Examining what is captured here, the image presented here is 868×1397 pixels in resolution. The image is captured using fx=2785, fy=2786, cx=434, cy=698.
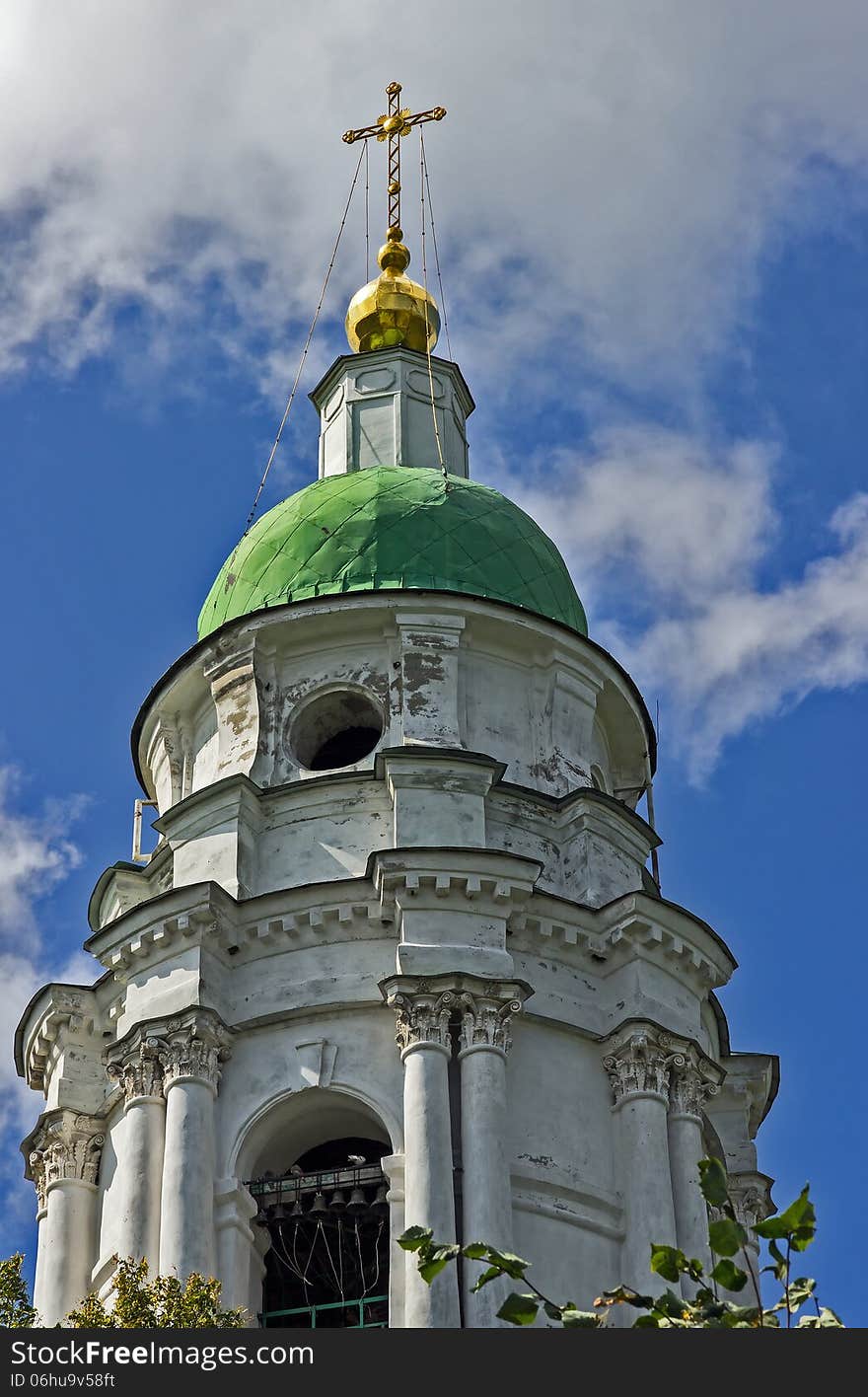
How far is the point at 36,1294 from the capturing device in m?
26.2

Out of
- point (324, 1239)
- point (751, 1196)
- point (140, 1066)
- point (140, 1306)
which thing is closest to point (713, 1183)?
point (140, 1306)

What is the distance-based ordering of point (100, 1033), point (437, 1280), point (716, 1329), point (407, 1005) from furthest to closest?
point (100, 1033) < point (407, 1005) < point (437, 1280) < point (716, 1329)

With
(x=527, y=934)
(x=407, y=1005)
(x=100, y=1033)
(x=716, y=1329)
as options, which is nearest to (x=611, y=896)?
(x=527, y=934)

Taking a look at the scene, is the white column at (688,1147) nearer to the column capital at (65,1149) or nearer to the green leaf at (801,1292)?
the column capital at (65,1149)

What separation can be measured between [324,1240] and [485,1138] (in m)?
1.97

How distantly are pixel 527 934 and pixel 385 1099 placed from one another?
7.70 ft

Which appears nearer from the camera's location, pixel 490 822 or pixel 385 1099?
pixel 385 1099

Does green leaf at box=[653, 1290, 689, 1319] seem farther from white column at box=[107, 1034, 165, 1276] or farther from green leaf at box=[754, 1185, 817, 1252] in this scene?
white column at box=[107, 1034, 165, 1276]

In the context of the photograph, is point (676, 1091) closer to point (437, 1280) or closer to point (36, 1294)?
point (437, 1280)

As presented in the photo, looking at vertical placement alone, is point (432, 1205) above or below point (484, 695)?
below

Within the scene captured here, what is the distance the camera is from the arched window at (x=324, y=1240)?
82.7ft

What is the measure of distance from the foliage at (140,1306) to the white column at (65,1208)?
4.77m

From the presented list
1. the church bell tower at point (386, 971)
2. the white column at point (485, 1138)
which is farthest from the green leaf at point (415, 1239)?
the church bell tower at point (386, 971)

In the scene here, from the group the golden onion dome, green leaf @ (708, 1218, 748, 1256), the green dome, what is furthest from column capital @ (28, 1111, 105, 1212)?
green leaf @ (708, 1218, 748, 1256)
